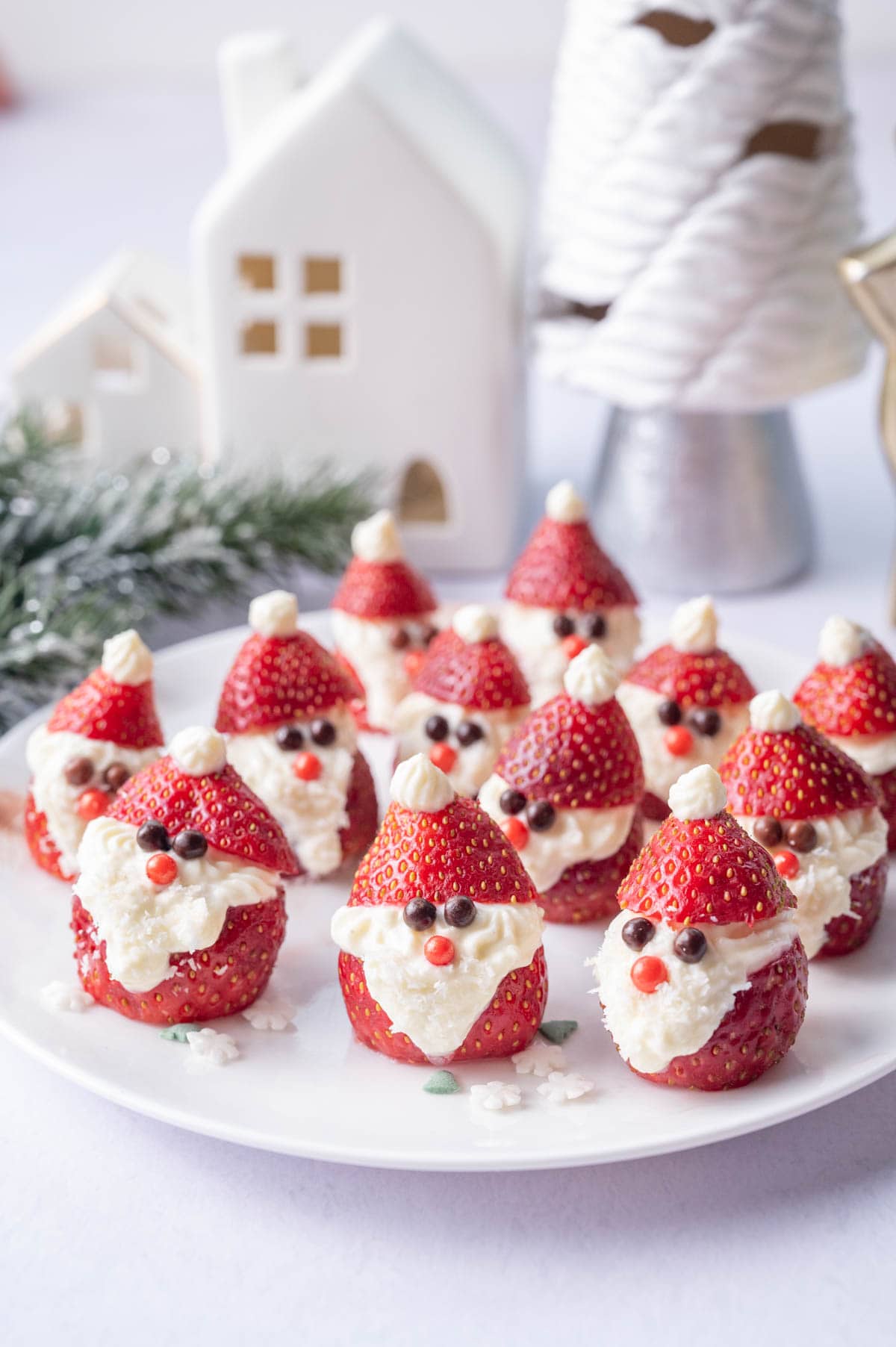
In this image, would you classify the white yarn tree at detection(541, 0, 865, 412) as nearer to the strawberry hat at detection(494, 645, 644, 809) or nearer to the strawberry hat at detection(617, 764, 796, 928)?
the strawberry hat at detection(494, 645, 644, 809)

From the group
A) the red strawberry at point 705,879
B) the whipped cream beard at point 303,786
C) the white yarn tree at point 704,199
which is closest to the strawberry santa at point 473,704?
the whipped cream beard at point 303,786

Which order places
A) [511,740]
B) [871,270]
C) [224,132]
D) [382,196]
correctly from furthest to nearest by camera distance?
1. [224,132]
2. [382,196]
3. [871,270]
4. [511,740]

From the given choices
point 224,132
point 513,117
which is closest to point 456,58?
point 513,117

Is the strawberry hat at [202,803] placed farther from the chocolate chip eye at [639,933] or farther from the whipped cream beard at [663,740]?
the whipped cream beard at [663,740]

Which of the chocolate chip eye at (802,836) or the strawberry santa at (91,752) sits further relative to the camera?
the strawberry santa at (91,752)

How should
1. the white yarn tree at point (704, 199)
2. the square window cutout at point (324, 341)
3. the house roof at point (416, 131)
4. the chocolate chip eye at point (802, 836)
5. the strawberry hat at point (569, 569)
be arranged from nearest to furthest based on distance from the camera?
the chocolate chip eye at point (802, 836), the strawberry hat at point (569, 569), the white yarn tree at point (704, 199), the house roof at point (416, 131), the square window cutout at point (324, 341)

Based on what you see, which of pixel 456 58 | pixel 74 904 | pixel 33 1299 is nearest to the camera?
pixel 33 1299

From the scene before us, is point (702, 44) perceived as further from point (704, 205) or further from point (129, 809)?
point (129, 809)
